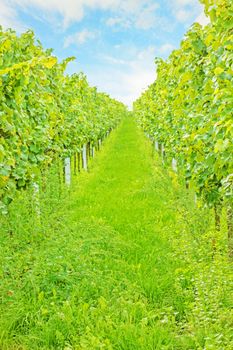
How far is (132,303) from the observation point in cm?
418

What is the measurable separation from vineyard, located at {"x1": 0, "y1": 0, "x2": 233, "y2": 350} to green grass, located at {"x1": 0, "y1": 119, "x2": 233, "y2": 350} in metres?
0.01

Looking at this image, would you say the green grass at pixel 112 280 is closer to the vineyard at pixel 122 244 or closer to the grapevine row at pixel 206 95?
the vineyard at pixel 122 244

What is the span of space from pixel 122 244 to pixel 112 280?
132cm

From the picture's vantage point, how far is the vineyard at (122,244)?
3.46 m

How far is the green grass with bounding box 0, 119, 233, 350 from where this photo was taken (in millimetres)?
3707

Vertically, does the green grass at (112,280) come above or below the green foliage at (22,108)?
below

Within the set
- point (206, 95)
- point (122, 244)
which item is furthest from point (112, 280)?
point (206, 95)

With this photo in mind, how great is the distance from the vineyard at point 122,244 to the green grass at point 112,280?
0.05 ft

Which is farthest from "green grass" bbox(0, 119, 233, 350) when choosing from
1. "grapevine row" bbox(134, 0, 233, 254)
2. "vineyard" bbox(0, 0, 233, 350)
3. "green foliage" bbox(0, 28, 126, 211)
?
"grapevine row" bbox(134, 0, 233, 254)

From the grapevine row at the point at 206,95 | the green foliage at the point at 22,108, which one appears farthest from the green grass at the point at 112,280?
the grapevine row at the point at 206,95

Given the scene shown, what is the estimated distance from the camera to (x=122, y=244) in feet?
19.7

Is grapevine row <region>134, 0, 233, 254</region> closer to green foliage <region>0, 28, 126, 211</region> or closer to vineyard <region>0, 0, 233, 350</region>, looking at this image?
vineyard <region>0, 0, 233, 350</region>

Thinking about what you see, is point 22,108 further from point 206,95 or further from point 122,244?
point 122,244

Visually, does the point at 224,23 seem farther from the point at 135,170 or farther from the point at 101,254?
the point at 135,170
